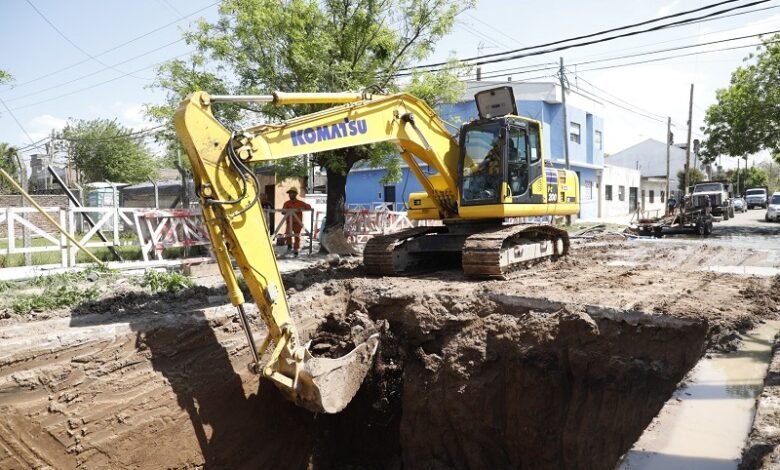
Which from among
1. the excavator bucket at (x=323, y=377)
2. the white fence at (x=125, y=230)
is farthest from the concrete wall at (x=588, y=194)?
the excavator bucket at (x=323, y=377)

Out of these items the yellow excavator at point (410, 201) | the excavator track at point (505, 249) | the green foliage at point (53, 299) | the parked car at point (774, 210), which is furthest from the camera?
the parked car at point (774, 210)

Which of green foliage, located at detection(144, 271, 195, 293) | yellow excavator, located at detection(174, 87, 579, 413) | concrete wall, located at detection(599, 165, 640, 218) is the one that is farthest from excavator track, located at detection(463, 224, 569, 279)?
concrete wall, located at detection(599, 165, 640, 218)

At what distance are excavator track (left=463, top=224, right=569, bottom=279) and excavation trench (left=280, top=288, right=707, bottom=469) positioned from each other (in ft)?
3.16

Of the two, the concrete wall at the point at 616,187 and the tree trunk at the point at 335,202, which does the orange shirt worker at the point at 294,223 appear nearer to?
the tree trunk at the point at 335,202

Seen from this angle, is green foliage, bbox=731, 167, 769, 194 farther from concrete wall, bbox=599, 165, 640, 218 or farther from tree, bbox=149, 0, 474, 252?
tree, bbox=149, 0, 474, 252

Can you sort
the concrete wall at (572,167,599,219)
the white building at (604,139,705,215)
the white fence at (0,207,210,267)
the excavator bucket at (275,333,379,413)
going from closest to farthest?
the excavator bucket at (275,333,379,413) < the white fence at (0,207,210,267) < the concrete wall at (572,167,599,219) < the white building at (604,139,705,215)

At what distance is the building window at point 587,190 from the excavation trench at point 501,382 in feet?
85.1

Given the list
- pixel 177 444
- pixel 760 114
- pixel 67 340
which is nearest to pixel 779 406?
pixel 177 444

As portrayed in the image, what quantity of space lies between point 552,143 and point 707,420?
2590 centimetres

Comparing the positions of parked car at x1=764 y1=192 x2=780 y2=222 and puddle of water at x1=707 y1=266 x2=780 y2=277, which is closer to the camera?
puddle of water at x1=707 y1=266 x2=780 y2=277

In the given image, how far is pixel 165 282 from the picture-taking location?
827 cm

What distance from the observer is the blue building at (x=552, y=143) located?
2738cm

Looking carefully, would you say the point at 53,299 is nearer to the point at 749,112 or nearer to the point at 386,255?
the point at 386,255

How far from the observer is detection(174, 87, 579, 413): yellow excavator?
16.9 ft
